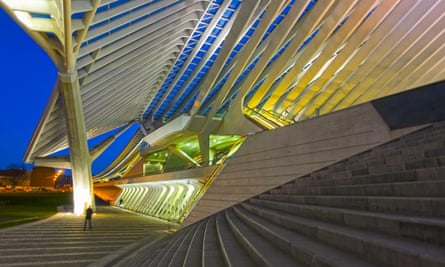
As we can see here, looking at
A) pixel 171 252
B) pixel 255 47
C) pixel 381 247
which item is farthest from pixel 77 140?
pixel 381 247

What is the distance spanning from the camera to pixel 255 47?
15.0m

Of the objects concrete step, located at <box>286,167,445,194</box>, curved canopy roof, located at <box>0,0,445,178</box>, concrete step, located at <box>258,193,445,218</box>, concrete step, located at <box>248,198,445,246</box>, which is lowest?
concrete step, located at <box>248,198,445,246</box>

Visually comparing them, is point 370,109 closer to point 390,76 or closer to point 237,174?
point 237,174

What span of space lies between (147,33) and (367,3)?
1062 cm

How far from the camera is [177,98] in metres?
32.4

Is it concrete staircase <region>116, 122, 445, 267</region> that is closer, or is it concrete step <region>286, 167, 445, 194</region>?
concrete staircase <region>116, 122, 445, 267</region>

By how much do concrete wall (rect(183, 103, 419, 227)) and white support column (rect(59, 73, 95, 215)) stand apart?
9257 mm

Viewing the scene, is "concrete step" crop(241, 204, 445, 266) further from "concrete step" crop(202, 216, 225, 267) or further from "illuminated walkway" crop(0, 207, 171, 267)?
"illuminated walkway" crop(0, 207, 171, 267)

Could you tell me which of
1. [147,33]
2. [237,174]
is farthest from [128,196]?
[237,174]

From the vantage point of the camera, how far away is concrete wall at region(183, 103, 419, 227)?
8141 mm

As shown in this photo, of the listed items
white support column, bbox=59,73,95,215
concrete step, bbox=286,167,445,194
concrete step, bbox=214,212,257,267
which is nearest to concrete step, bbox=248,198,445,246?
concrete step, bbox=286,167,445,194

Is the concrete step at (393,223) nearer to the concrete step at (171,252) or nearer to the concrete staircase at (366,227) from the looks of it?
the concrete staircase at (366,227)

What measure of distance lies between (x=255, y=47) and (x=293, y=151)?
7116mm

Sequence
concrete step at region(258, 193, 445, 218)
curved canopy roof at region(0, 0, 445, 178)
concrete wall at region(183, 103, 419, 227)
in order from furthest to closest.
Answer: curved canopy roof at region(0, 0, 445, 178)
concrete wall at region(183, 103, 419, 227)
concrete step at region(258, 193, 445, 218)
